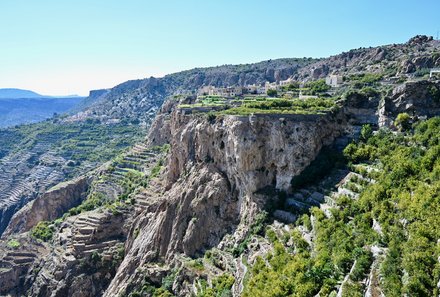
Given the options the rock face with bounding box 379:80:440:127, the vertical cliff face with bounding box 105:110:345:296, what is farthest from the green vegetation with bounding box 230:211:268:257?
the rock face with bounding box 379:80:440:127

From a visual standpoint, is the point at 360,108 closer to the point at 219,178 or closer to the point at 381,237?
the point at 219,178

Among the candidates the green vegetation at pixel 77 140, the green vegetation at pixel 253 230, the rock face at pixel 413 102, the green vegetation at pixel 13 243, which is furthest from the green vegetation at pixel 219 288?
the green vegetation at pixel 77 140

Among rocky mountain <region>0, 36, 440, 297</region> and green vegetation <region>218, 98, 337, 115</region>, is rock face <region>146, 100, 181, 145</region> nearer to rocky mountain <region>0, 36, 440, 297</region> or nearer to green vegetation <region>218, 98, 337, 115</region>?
rocky mountain <region>0, 36, 440, 297</region>

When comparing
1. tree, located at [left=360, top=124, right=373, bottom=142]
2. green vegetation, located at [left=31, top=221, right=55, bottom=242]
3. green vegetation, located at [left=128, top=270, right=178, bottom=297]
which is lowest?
green vegetation, located at [left=31, top=221, right=55, bottom=242]

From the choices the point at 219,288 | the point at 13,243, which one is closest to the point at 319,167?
the point at 219,288

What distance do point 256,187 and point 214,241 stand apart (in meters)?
7.55

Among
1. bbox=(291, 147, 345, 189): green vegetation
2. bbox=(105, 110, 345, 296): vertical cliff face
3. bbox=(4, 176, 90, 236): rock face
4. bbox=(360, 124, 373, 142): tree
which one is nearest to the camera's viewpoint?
bbox=(291, 147, 345, 189): green vegetation

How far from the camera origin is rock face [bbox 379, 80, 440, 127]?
1334 inches

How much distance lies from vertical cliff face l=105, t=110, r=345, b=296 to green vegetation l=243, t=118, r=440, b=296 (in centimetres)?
575

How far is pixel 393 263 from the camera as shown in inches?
782

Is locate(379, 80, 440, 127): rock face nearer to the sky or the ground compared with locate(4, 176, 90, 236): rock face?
nearer to the sky

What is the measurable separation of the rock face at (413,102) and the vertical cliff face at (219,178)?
15.2 ft

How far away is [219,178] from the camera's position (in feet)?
141

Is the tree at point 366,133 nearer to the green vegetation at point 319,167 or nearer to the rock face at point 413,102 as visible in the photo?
the rock face at point 413,102
